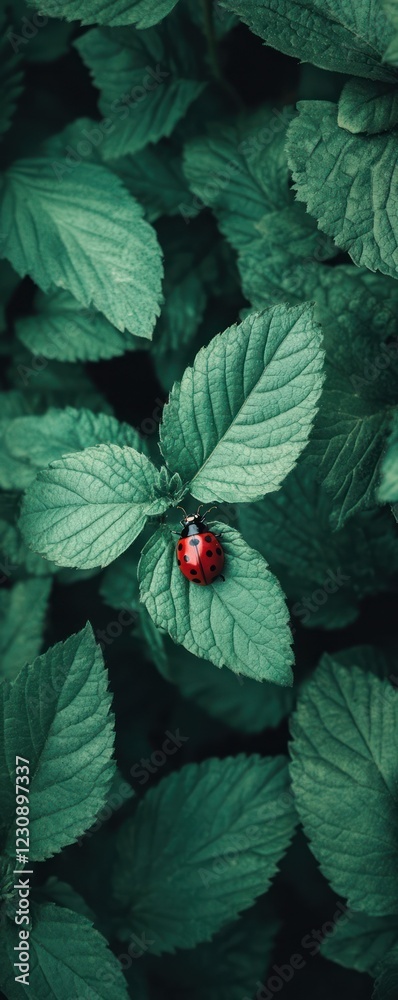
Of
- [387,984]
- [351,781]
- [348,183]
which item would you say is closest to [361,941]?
[387,984]

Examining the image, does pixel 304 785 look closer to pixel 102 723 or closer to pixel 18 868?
pixel 102 723

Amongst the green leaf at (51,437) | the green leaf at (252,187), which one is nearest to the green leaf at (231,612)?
the green leaf at (51,437)

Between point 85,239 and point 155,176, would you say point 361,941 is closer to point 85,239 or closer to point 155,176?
point 85,239

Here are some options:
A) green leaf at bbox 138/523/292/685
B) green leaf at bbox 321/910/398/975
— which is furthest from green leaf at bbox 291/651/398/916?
green leaf at bbox 138/523/292/685

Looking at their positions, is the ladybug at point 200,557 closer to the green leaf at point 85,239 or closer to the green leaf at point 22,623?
the green leaf at point 85,239

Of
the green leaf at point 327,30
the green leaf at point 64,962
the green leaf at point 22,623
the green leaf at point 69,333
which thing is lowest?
the green leaf at point 64,962

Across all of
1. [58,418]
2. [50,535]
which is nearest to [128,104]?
[58,418]
